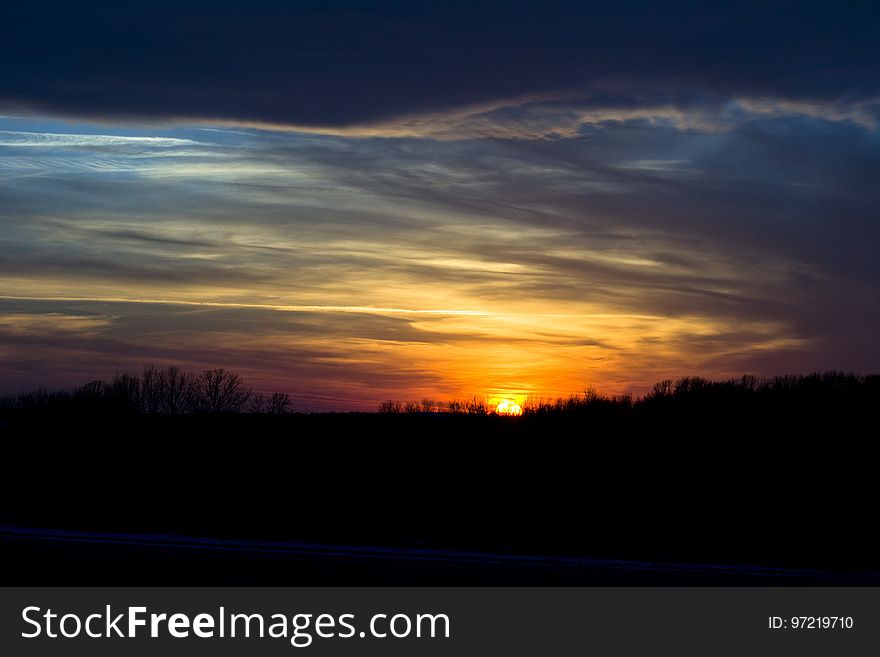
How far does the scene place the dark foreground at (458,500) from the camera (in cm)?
1070

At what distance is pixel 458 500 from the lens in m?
23.1

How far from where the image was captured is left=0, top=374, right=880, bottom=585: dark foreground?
1070cm

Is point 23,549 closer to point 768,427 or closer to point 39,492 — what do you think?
point 39,492

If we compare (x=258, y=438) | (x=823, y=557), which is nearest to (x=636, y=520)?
(x=823, y=557)

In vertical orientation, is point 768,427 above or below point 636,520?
above

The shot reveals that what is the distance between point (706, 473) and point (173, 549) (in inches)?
657

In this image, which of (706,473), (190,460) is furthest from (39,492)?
(706,473)

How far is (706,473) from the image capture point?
2488 centimetres

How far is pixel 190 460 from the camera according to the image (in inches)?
1189

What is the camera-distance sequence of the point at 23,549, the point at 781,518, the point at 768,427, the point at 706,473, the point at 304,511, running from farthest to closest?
1. the point at 768,427
2. the point at 706,473
3. the point at 304,511
4. the point at 781,518
5. the point at 23,549

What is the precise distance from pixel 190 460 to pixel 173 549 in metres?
19.3

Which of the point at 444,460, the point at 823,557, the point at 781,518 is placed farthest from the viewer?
the point at 444,460

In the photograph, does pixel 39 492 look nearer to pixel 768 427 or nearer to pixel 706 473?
pixel 706 473

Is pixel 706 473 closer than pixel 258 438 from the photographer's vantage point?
Yes
